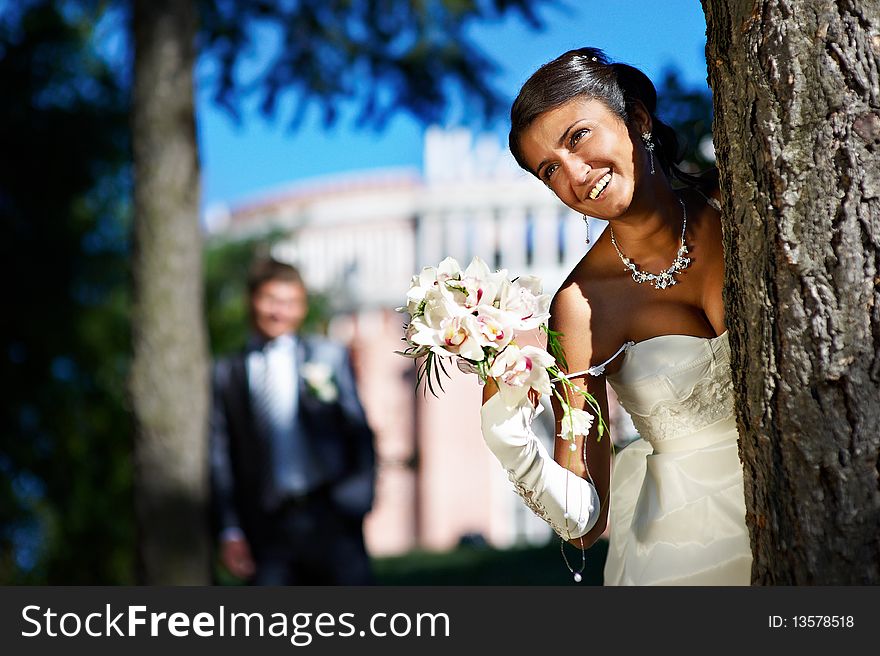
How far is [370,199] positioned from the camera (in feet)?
85.3

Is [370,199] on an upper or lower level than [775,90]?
upper

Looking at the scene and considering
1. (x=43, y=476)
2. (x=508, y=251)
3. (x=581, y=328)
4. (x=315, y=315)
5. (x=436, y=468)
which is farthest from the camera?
(x=436, y=468)

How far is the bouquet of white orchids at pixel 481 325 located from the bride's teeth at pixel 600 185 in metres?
0.23

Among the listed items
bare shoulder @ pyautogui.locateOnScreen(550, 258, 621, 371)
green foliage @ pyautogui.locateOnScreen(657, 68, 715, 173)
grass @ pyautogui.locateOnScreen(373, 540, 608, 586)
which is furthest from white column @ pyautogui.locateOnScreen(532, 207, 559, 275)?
bare shoulder @ pyautogui.locateOnScreen(550, 258, 621, 371)

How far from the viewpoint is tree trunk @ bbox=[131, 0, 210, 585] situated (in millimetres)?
5574

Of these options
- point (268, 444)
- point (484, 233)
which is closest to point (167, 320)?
point (268, 444)

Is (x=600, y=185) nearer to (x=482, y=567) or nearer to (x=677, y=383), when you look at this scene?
(x=677, y=383)

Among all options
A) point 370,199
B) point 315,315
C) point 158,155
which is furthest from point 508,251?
point 158,155

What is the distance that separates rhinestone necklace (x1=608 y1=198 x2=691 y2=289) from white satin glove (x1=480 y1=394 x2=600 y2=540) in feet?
1.31

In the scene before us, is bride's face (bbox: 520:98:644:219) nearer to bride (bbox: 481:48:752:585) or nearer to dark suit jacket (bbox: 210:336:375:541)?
bride (bbox: 481:48:752:585)

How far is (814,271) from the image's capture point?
1.74 m

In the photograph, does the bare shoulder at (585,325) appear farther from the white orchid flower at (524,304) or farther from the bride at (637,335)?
the white orchid flower at (524,304)

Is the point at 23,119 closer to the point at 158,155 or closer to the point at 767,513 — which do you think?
the point at 158,155

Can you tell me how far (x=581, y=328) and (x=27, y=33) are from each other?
1060 cm
